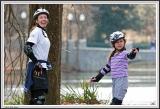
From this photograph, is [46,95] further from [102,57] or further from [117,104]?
[102,57]

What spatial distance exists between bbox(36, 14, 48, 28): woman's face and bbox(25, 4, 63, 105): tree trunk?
622 millimetres

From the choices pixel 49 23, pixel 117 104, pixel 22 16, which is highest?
pixel 22 16

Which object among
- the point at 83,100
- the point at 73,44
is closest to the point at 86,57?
the point at 73,44

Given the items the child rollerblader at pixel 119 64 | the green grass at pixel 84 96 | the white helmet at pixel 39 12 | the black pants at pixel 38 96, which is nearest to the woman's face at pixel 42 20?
the white helmet at pixel 39 12

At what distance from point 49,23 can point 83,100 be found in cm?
146

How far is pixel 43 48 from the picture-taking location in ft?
25.6

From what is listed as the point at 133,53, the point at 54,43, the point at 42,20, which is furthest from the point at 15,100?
the point at 133,53

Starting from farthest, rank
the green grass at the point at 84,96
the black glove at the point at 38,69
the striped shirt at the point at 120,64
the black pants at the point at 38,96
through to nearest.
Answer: the green grass at the point at 84,96
the striped shirt at the point at 120,64
the black pants at the point at 38,96
the black glove at the point at 38,69

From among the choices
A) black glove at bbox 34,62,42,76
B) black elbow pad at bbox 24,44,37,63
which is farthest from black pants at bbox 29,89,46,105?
black elbow pad at bbox 24,44,37,63

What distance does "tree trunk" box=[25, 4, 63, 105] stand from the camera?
8.59 metres

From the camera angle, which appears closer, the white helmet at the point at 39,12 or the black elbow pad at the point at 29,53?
the black elbow pad at the point at 29,53

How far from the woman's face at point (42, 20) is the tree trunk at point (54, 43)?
0.62 metres

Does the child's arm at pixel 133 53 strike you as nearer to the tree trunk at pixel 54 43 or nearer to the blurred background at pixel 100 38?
the tree trunk at pixel 54 43

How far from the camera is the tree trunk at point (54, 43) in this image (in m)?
8.59
